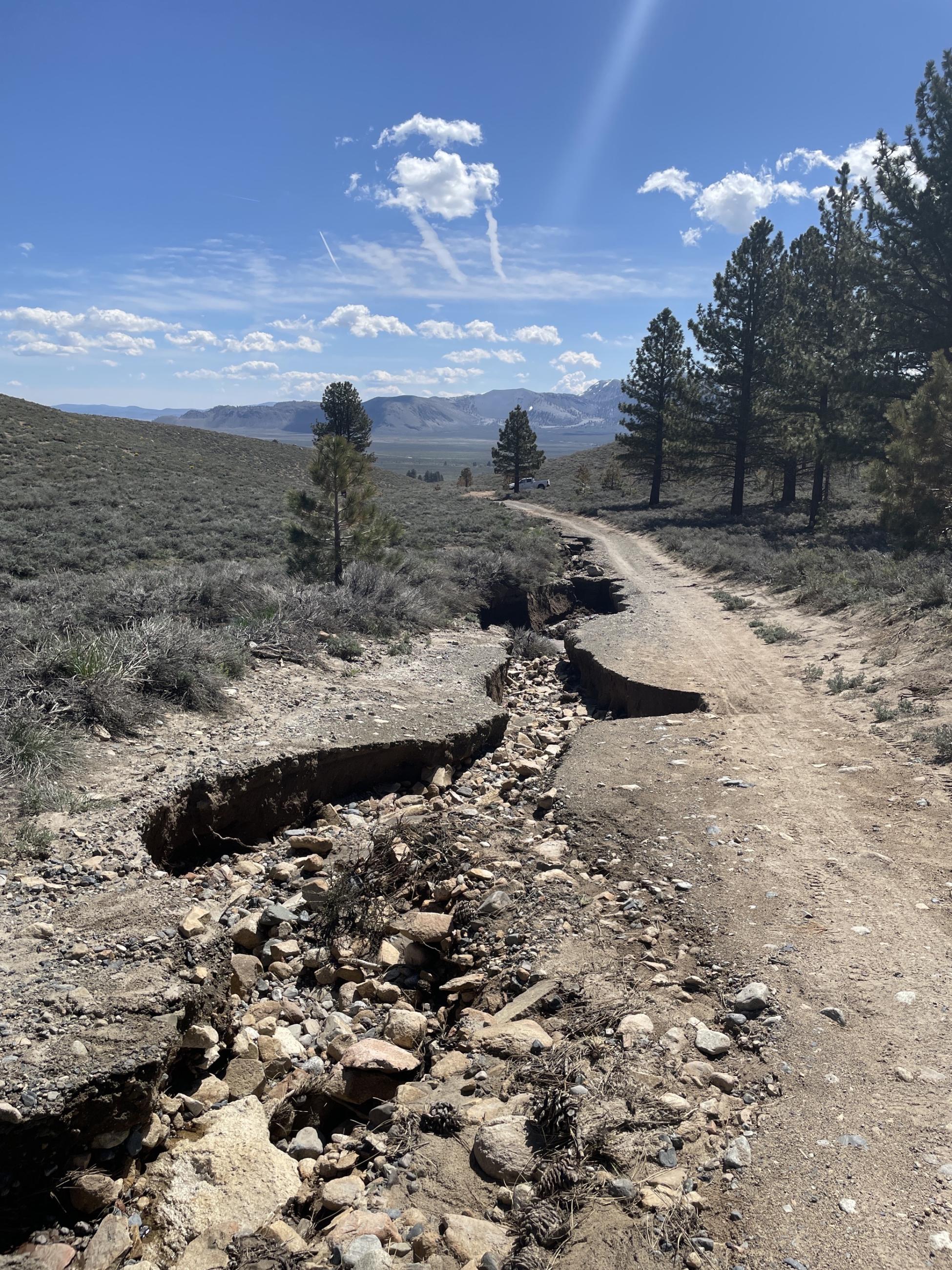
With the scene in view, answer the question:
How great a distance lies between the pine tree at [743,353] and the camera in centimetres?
2806

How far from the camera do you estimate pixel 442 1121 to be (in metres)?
3.39

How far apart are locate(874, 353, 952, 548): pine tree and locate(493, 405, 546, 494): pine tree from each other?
39.6 metres

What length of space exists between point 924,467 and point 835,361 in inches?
410

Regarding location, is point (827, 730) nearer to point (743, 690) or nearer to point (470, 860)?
point (743, 690)

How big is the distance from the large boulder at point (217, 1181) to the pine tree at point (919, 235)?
21773mm

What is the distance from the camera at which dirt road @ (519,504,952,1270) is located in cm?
266

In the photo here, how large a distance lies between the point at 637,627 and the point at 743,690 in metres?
4.57

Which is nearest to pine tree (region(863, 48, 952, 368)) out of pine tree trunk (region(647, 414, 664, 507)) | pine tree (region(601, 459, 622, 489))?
pine tree trunk (region(647, 414, 664, 507))

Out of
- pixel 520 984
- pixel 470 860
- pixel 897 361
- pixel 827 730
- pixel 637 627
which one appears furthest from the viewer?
pixel 897 361

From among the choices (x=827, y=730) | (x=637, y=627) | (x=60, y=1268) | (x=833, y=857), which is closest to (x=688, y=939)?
(x=833, y=857)

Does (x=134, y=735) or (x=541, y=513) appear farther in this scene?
(x=541, y=513)

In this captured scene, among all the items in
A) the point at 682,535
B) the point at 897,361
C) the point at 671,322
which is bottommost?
the point at 682,535

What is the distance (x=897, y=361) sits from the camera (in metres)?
19.8

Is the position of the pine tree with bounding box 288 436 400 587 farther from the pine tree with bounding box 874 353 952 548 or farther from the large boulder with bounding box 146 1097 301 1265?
the large boulder with bounding box 146 1097 301 1265
